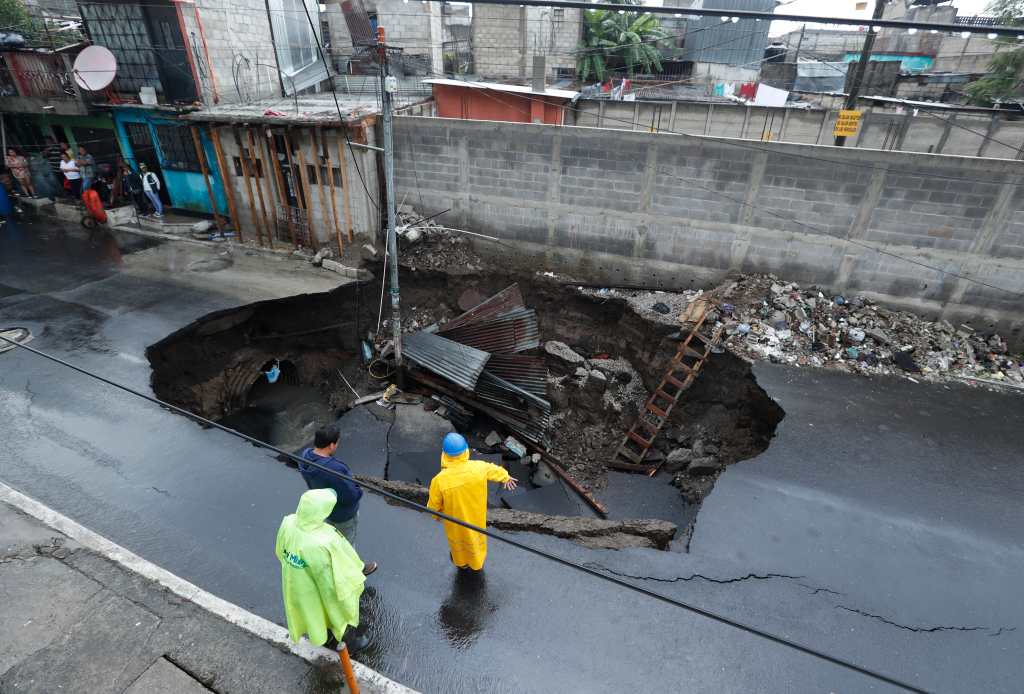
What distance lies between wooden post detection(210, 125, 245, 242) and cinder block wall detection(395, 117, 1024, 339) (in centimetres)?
427

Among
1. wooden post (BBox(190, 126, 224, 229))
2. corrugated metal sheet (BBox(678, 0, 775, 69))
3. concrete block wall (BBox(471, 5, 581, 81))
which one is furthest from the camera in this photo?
corrugated metal sheet (BBox(678, 0, 775, 69))

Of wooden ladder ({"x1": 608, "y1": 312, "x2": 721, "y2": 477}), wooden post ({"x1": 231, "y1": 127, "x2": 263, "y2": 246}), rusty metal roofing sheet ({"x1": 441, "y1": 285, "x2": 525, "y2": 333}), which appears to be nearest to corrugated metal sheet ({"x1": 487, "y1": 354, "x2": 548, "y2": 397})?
rusty metal roofing sheet ({"x1": 441, "y1": 285, "x2": 525, "y2": 333})

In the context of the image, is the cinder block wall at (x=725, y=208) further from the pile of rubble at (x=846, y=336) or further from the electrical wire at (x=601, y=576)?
the electrical wire at (x=601, y=576)

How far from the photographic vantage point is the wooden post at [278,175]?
10.3 meters

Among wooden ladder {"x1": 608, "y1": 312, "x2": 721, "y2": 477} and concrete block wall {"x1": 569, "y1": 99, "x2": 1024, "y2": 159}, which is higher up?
concrete block wall {"x1": 569, "y1": 99, "x2": 1024, "y2": 159}

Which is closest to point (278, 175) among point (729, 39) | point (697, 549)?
point (697, 549)

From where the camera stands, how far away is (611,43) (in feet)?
76.5

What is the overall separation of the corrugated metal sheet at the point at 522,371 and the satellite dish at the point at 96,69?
11.6 m

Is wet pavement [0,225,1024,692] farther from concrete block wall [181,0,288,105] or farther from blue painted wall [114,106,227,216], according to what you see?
concrete block wall [181,0,288,105]

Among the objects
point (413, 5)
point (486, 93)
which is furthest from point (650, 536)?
point (413, 5)

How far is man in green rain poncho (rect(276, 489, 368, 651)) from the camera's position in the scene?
2.97 meters

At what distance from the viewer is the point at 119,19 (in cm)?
1181

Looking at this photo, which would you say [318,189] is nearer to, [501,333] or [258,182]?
[258,182]

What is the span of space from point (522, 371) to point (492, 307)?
146 centimetres
